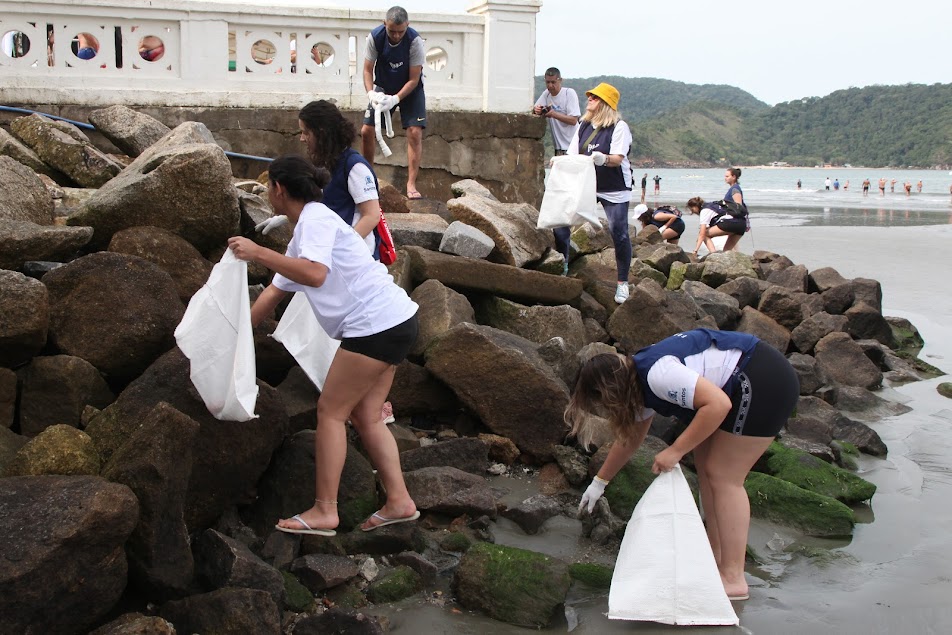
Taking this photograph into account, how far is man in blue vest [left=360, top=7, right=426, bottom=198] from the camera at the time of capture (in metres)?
7.23

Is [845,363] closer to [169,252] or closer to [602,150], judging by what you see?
[602,150]

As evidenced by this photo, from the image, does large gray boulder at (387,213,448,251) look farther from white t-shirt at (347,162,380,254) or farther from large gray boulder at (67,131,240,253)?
white t-shirt at (347,162,380,254)

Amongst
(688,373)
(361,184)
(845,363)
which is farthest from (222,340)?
(845,363)

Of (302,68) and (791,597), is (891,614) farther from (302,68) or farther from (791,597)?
(302,68)

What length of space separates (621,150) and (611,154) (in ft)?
0.27

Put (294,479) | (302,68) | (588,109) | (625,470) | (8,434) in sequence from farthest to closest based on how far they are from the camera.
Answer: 1. (302,68)
2. (588,109)
3. (625,470)
4. (294,479)
5. (8,434)

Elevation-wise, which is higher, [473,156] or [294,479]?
[473,156]

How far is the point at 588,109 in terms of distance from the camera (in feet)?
24.7

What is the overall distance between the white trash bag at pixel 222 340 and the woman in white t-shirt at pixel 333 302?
0.21 m

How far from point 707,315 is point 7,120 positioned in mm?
6299

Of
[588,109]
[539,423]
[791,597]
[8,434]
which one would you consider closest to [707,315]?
[588,109]

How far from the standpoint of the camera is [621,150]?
7359 mm

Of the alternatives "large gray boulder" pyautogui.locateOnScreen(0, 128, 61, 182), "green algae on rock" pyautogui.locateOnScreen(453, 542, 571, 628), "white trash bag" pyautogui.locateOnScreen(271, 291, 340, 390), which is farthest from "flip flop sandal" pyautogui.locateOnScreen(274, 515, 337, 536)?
"large gray boulder" pyautogui.locateOnScreen(0, 128, 61, 182)

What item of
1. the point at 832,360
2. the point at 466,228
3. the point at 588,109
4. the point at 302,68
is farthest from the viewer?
the point at 302,68
